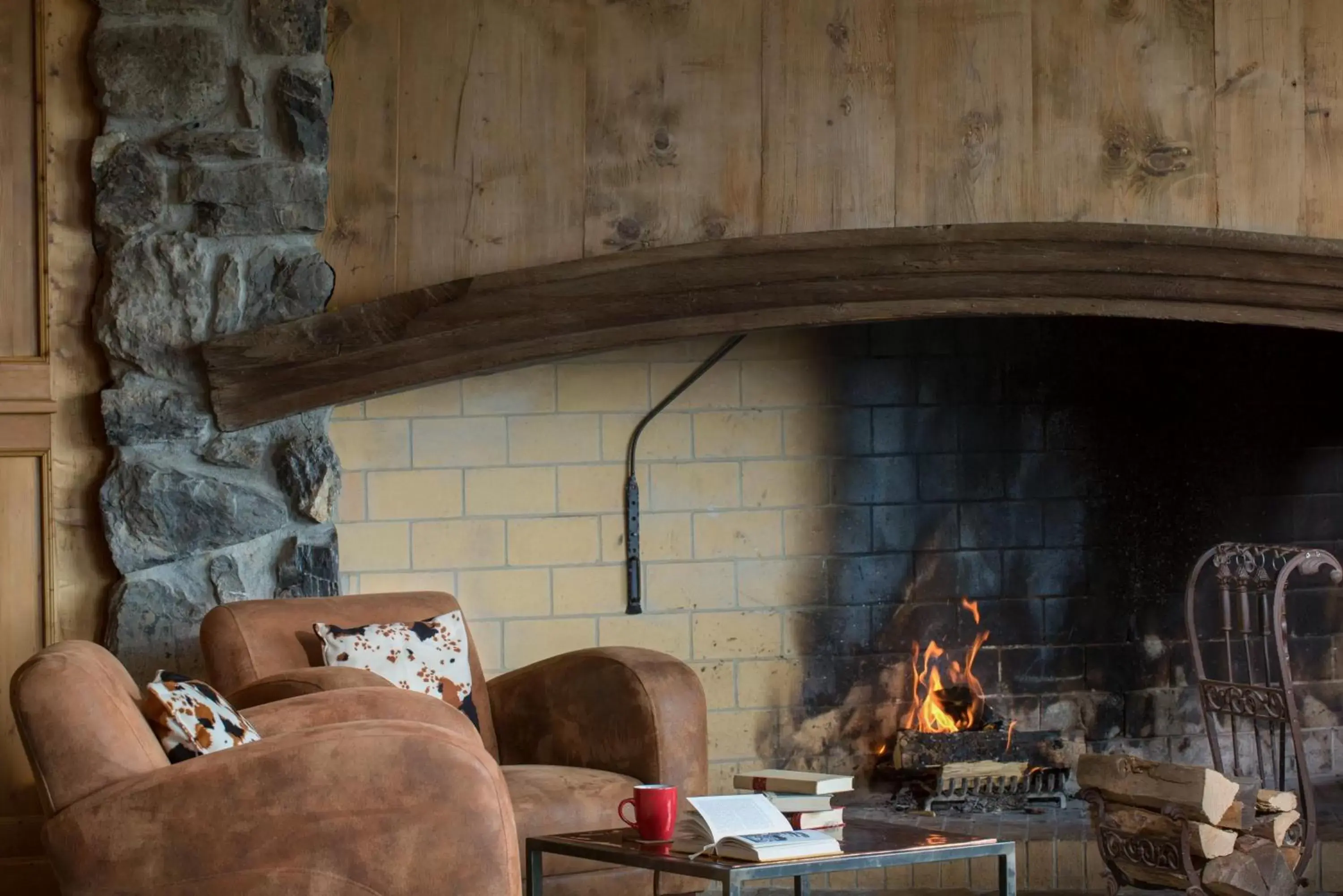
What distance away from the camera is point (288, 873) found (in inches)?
94.0

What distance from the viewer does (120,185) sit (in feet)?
12.9

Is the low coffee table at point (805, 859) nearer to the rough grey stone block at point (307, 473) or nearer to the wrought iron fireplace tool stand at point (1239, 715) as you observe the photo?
the wrought iron fireplace tool stand at point (1239, 715)

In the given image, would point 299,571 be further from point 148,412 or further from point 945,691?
point 945,691

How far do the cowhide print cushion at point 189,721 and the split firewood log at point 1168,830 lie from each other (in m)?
1.97

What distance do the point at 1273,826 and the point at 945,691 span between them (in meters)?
1.18

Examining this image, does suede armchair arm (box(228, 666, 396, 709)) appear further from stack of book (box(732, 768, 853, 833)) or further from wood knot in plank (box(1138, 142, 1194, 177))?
wood knot in plank (box(1138, 142, 1194, 177))

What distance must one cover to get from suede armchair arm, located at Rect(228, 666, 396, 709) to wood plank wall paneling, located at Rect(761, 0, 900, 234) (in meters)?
1.56

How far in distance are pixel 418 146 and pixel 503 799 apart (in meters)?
2.08

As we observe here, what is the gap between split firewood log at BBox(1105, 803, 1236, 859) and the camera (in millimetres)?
3467

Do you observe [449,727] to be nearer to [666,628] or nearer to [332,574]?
[332,574]

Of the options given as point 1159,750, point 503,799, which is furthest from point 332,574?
point 1159,750

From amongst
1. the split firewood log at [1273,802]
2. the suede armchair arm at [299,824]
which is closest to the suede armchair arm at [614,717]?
the suede armchair arm at [299,824]

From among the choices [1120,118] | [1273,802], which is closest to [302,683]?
[1273,802]

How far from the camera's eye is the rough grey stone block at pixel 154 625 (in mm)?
3910
